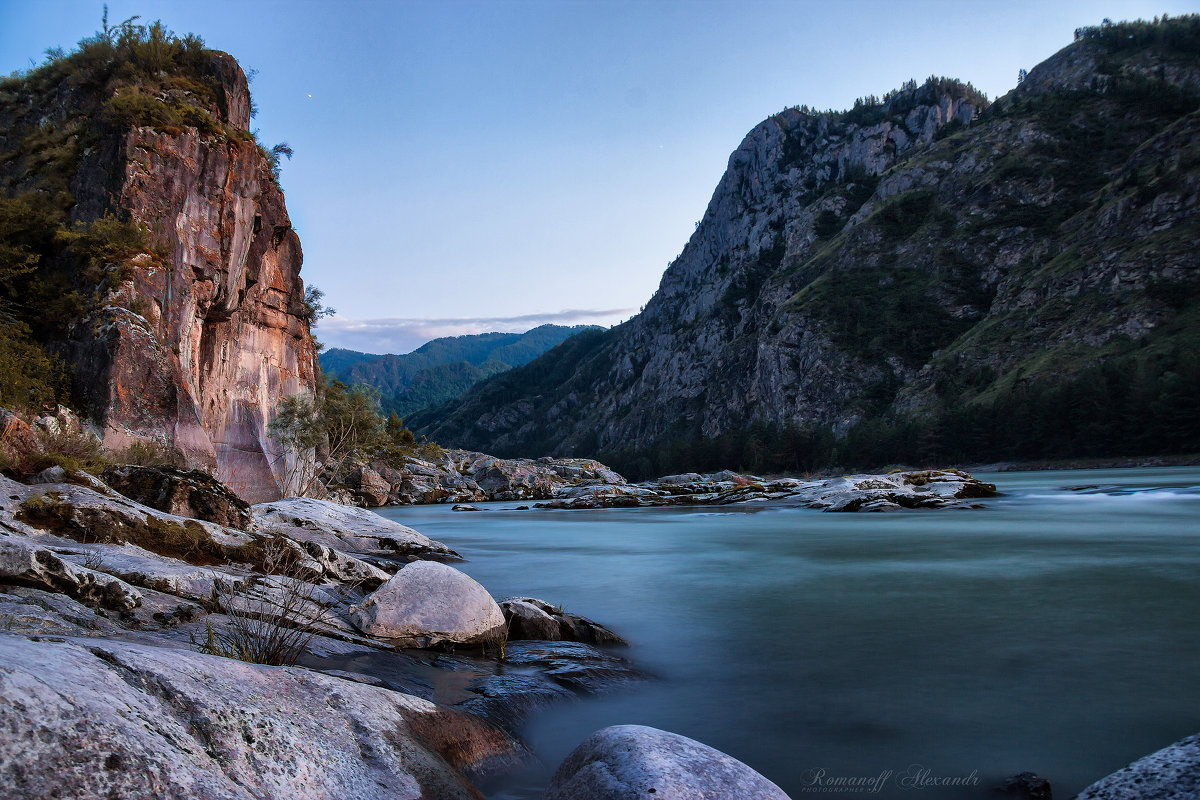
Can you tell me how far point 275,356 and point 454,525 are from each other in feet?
46.7

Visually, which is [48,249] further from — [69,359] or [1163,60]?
[1163,60]

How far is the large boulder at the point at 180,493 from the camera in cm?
1170

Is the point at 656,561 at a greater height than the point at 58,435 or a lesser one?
lesser

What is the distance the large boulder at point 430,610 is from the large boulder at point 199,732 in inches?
131

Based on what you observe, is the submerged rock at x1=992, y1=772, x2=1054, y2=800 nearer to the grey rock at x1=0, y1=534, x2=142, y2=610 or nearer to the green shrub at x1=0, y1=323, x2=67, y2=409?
the grey rock at x1=0, y1=534, x2=142, y2=610

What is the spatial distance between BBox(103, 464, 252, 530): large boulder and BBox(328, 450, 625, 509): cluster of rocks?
1861 inches

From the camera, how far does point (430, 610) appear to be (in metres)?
8.93

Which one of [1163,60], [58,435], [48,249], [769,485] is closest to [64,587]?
[58,435]

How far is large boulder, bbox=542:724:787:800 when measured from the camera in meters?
4.02

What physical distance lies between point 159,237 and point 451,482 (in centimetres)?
5573

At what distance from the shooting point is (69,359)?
2130 cm

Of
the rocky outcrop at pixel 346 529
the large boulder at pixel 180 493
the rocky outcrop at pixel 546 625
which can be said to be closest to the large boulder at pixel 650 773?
the rocky outcrop at pixel 546 625

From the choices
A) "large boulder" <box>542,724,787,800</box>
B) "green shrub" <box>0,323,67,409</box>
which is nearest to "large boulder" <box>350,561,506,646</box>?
"large boulder" <box>542,724,787,800</box>
